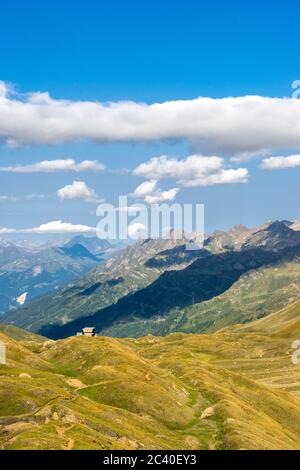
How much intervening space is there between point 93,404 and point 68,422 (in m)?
34.4

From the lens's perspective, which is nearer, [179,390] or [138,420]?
[138,420]

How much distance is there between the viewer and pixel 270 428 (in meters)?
176

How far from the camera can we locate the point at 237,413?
573ft

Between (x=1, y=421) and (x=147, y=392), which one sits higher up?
(x=1, y=421)

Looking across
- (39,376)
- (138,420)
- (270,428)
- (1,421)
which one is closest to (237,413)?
(270,428)

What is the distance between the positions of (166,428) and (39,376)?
51.6 m
